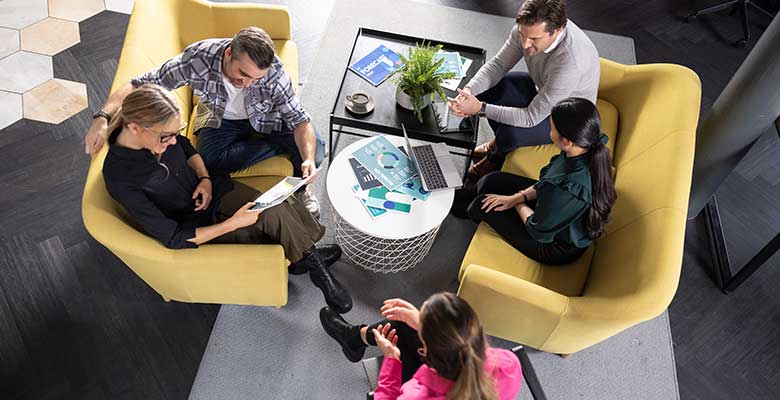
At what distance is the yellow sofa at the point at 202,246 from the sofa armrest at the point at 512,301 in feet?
2.70

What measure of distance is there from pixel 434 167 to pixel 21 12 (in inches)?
132

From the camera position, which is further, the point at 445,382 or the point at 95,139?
the point at 95,139

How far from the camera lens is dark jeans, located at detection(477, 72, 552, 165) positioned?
3.05 meters

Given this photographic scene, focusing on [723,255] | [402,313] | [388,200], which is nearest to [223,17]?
[388,200]

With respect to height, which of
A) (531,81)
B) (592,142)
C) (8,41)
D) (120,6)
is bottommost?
(8,41)

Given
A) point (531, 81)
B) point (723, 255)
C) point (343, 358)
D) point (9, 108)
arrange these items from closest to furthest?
point (343, 358), point (723, 255), point (531, 81), point (9, 108)

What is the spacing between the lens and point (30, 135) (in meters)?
3.40

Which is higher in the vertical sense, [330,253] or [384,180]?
[384,180]

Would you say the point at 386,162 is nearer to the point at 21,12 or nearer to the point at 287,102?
the point at 287,102

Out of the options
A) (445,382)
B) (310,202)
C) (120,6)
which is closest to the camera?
(445,382)

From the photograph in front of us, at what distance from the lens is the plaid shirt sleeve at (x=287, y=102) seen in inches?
107

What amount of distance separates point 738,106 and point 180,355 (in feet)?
9.98

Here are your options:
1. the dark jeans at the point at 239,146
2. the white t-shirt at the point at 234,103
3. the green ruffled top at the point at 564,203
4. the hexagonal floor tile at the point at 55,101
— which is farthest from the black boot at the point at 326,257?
the hexagonal floor tile at the point at 55,101

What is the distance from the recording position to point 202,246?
7.58ft
